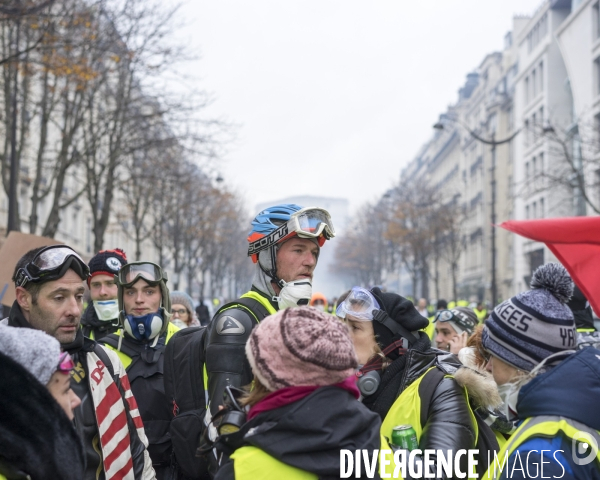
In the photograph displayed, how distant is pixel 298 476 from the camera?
7.53ft

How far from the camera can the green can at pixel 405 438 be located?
2.89 meters

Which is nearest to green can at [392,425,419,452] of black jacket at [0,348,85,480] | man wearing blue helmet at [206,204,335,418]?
man wearing blue helmet at [206,204,335,418]

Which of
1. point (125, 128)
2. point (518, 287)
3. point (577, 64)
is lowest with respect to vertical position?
point (518, 287)

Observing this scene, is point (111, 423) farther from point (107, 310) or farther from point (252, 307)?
point (107, 310)

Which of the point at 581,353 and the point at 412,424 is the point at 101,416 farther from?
the point at 581,353

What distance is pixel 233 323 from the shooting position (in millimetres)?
3133

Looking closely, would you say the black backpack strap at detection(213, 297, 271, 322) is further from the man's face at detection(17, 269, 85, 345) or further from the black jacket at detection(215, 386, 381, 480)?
the black jacket at detection(215, 386, 381, 480)

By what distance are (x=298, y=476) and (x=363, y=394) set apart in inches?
51.5

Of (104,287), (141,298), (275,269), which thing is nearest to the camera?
(275,269)

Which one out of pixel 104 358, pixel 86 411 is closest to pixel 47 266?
pixel 104 358

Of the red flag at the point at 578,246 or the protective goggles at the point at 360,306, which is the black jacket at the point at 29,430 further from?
the red flag at the point at 578,246

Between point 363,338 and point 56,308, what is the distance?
4.98 feet


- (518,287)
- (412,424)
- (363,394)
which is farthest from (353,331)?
(518,287)

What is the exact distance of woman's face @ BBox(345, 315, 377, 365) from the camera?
12.3 feet
